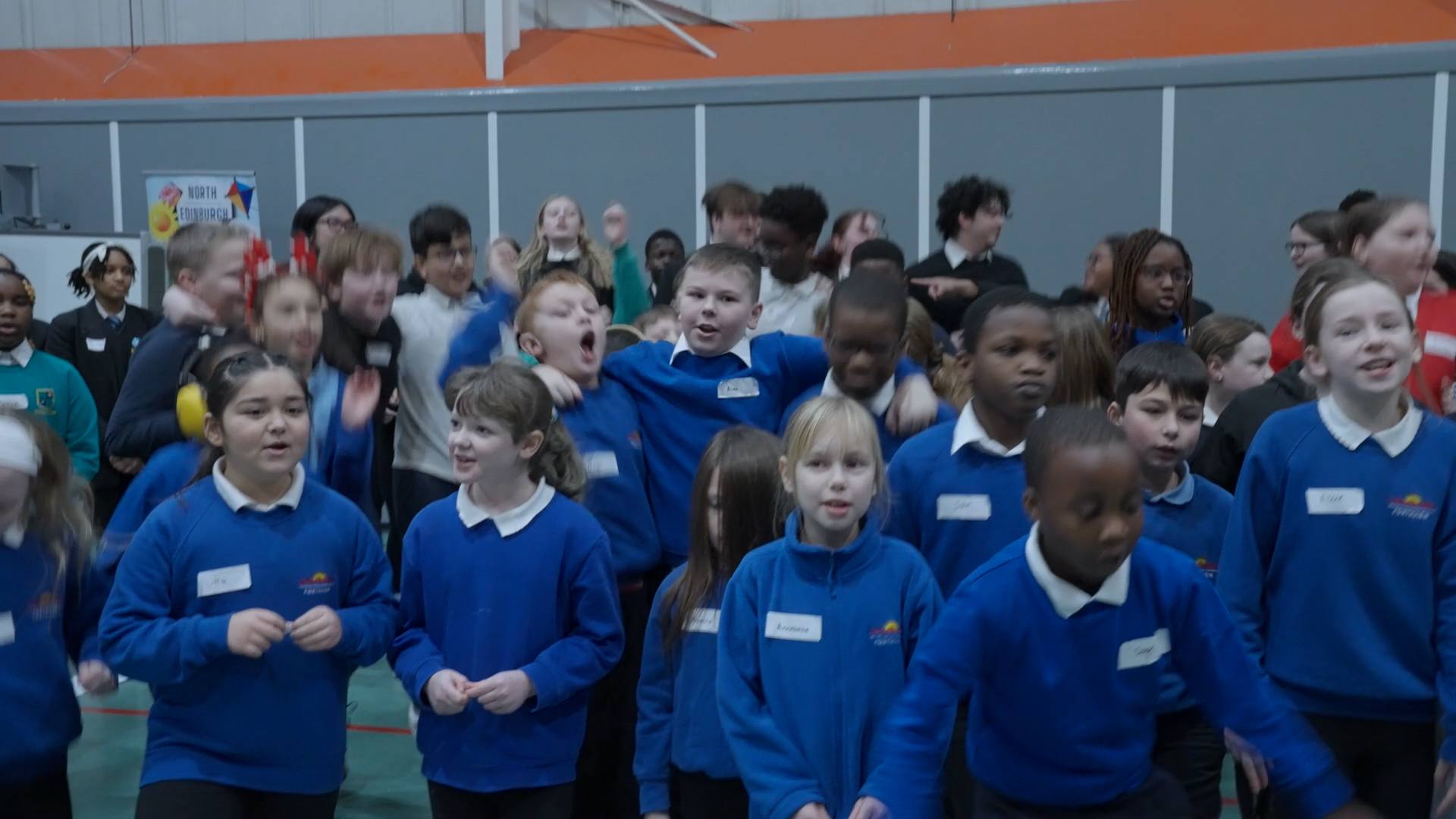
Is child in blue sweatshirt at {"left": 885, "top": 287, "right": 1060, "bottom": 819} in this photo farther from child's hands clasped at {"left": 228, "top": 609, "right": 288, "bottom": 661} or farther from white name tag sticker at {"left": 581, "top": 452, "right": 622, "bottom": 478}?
child's hands clasped at {"left": 228, "top": 609, "right": 288, "bottom": 661}

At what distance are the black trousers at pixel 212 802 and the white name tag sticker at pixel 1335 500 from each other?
2216 millimetres

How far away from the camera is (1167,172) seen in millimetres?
8828

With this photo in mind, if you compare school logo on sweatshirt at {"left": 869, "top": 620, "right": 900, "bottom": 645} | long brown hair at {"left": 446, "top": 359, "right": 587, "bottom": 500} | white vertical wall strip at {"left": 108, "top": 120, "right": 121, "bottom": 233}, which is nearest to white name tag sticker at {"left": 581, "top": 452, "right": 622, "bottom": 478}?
long brown hair at {"left": 446, "top": 359, "right": 587, "bottom": 500}

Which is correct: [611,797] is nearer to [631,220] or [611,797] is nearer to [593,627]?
[593,627]

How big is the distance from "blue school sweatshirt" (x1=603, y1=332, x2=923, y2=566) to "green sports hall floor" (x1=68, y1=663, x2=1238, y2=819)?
1.43 m

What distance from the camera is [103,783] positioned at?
4.55m

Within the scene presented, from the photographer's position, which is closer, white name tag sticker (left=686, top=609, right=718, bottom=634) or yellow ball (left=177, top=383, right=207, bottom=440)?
white name tag sticker (left=686, top=609, right=718, bottom=634)

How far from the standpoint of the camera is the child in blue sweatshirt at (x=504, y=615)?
304 cm

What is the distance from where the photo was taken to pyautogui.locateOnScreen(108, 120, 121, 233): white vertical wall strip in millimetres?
11742

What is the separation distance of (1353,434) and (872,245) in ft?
7.94

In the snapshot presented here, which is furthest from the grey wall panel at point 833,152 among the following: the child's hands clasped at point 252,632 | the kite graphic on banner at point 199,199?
the child's hands clasped at point 252,632

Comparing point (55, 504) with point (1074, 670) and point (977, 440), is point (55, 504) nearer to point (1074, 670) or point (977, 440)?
point (977, 440)

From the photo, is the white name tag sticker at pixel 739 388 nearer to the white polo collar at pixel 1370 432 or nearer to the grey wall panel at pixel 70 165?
the white polo collar at pixel 1370 432

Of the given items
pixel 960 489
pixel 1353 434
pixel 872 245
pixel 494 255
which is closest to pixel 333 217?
pixel 494 255
